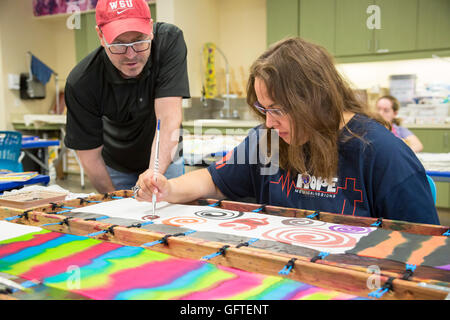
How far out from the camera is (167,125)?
148 centimetres

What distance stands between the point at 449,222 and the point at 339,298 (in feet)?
11.5

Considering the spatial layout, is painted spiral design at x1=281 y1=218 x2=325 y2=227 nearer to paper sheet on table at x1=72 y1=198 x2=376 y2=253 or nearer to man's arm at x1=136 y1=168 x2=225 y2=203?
paper sheet on table at x1=72 y1=198 x2=376 y2=253

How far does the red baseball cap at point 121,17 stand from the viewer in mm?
1210

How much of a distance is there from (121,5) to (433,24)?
3.75 metres

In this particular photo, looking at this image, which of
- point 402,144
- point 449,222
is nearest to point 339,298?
point 402,144

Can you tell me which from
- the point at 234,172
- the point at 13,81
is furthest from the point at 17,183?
the point at 13,81

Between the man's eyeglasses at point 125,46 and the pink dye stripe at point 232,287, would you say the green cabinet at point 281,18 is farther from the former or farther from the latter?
the pink dye stripe at point 232,287

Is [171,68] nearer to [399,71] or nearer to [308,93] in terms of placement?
[308,93]

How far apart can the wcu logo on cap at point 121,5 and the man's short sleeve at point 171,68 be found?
0.29m

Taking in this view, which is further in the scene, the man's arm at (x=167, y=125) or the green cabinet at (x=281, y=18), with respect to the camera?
the green cabinet at (x=281, y=18)

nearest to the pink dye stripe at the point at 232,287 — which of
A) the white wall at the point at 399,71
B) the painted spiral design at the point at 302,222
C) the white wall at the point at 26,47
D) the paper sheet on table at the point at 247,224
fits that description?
the paper sheet on table at the point at 247,224

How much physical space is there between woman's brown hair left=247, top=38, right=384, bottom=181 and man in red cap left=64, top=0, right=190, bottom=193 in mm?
495

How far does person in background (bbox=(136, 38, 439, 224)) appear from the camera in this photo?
38.0 inches

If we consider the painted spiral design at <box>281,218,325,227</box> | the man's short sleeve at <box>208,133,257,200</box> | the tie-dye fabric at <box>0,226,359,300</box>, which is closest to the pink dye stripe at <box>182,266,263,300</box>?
the tie-dye fabric at <box>0,226,359,300</box>
